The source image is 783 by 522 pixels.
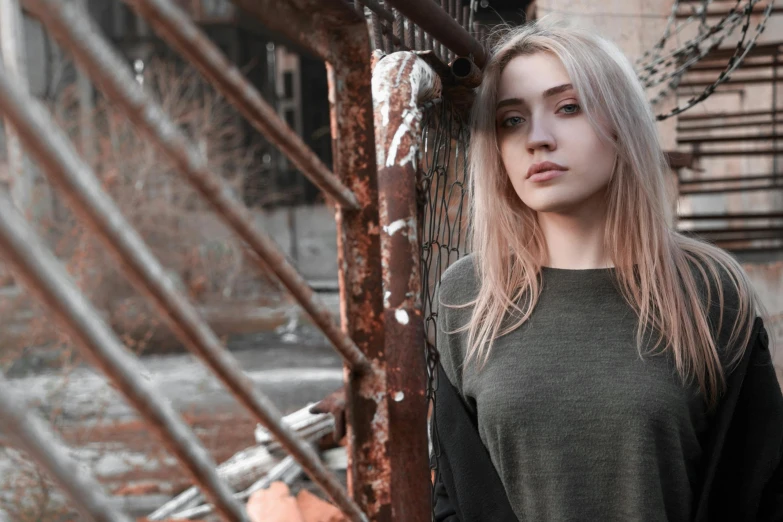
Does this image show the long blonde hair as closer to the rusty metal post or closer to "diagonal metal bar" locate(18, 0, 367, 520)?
the rusty metal post

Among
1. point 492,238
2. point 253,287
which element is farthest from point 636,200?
point 253,287

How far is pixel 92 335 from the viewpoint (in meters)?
0.56

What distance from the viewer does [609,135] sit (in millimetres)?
1658

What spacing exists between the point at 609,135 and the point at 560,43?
21 centimetres

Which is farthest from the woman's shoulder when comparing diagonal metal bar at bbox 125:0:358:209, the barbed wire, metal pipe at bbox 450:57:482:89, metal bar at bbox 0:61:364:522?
the barbed wire

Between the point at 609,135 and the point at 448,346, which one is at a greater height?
the point at 609,135

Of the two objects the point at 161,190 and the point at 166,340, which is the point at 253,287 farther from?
the point at 166,340

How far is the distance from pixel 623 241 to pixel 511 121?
355 mm

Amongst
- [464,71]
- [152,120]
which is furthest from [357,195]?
[464,71]

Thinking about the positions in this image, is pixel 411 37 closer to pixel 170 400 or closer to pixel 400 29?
pixel 400 29

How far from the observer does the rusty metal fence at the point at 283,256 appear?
540 mm

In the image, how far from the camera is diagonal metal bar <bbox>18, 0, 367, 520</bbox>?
58cm

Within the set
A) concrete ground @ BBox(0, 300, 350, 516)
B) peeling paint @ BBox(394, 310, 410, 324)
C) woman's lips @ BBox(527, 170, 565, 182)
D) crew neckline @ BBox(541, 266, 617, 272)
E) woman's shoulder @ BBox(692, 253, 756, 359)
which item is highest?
woman's lips @ BBox(527, 170, 565, 182)

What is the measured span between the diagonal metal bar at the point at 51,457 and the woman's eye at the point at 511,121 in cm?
128
